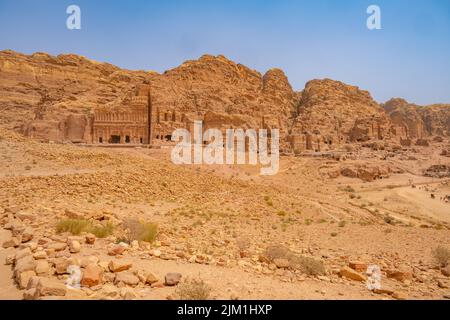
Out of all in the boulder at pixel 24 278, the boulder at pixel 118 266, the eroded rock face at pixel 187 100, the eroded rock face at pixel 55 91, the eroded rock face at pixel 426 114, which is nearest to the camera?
the boulder at pixel 24 278

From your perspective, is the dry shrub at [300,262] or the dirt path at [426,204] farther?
the dirt path at [426,204]

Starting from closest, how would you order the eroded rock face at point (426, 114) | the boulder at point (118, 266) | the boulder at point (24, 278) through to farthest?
the boulder at point (24, 278)
the boulder at point (118, 266)
the eroded rock face at point (426, 114)

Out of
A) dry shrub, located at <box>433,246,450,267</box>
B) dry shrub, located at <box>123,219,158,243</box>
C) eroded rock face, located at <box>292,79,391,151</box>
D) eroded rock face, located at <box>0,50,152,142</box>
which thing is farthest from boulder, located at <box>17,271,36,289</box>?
eroded rock face, located at <box>292,79,391,151</box>

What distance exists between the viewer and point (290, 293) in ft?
17.4

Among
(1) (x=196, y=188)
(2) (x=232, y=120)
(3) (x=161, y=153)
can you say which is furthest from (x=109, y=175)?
(2) (x=232, y=120)

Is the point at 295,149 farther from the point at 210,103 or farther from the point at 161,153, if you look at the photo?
the point at 161,153

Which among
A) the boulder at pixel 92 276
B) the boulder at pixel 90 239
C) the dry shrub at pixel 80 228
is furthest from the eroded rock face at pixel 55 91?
the boulder at pixel 92 276

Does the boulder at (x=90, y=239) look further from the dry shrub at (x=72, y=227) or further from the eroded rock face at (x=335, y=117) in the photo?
the eroded rock face at (x=335, y=117)
